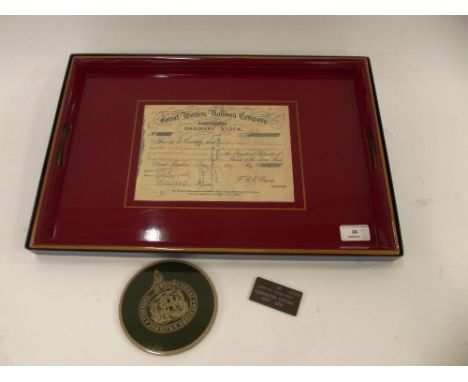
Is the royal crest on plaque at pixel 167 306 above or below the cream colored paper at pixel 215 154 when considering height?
below

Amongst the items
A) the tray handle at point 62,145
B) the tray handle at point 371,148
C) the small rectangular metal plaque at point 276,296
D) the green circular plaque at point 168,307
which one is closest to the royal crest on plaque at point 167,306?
the green circular plaque at point 168,307

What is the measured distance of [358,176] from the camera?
90cm

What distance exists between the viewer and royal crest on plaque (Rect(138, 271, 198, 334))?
759 mm

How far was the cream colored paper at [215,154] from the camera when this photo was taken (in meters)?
0.88

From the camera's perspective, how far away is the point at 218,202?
87cm

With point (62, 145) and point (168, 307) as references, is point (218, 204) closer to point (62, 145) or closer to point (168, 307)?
point (168, 307)

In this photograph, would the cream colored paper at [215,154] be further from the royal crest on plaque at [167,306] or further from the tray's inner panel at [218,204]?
the royal crest on plaque at [167,306]

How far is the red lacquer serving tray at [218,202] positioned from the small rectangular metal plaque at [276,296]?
88 millimetres

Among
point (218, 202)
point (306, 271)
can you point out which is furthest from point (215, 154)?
point (306, 271)

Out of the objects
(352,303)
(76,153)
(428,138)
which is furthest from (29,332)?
(428,138)

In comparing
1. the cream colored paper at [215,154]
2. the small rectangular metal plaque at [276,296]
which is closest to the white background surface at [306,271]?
the small rectangular metal plaque at [276,296]

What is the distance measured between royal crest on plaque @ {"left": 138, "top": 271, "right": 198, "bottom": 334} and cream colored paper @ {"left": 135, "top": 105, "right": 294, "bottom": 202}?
8.7 inches

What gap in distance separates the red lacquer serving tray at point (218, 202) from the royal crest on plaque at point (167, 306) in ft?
0.29

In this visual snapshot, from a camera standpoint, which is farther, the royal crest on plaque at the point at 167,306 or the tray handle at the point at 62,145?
the tray handle at the point at 62,145
